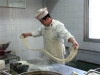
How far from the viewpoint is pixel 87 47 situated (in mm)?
2664

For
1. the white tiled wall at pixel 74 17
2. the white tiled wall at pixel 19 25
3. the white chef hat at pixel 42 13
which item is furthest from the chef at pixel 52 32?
the white tiled wall at pixel 19 25

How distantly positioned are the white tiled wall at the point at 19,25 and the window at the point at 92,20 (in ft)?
3.74

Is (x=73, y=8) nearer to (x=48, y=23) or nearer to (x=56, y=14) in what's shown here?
(x=56, y=14)

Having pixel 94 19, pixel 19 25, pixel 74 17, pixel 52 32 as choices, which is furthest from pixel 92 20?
pixel 19 25

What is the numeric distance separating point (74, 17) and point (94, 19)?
0.38 m

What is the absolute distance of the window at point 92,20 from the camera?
2580mm

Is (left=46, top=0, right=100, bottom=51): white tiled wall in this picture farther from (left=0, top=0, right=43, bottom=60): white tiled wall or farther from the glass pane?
(left=0, top=0, right=43, bottom=60): white tiled wall

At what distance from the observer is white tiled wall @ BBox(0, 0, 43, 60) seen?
295 cm

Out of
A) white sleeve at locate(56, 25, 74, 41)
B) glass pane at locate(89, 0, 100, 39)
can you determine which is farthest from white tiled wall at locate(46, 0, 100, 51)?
white sleeve at locate(56, 25, 74, 41)

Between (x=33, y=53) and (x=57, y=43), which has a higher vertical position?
(x=57, y=43)

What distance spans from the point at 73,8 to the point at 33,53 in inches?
51.2

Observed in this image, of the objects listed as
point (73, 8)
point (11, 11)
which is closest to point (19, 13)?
point (11, 11)

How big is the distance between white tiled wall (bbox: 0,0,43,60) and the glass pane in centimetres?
120

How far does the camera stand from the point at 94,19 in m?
2.62
